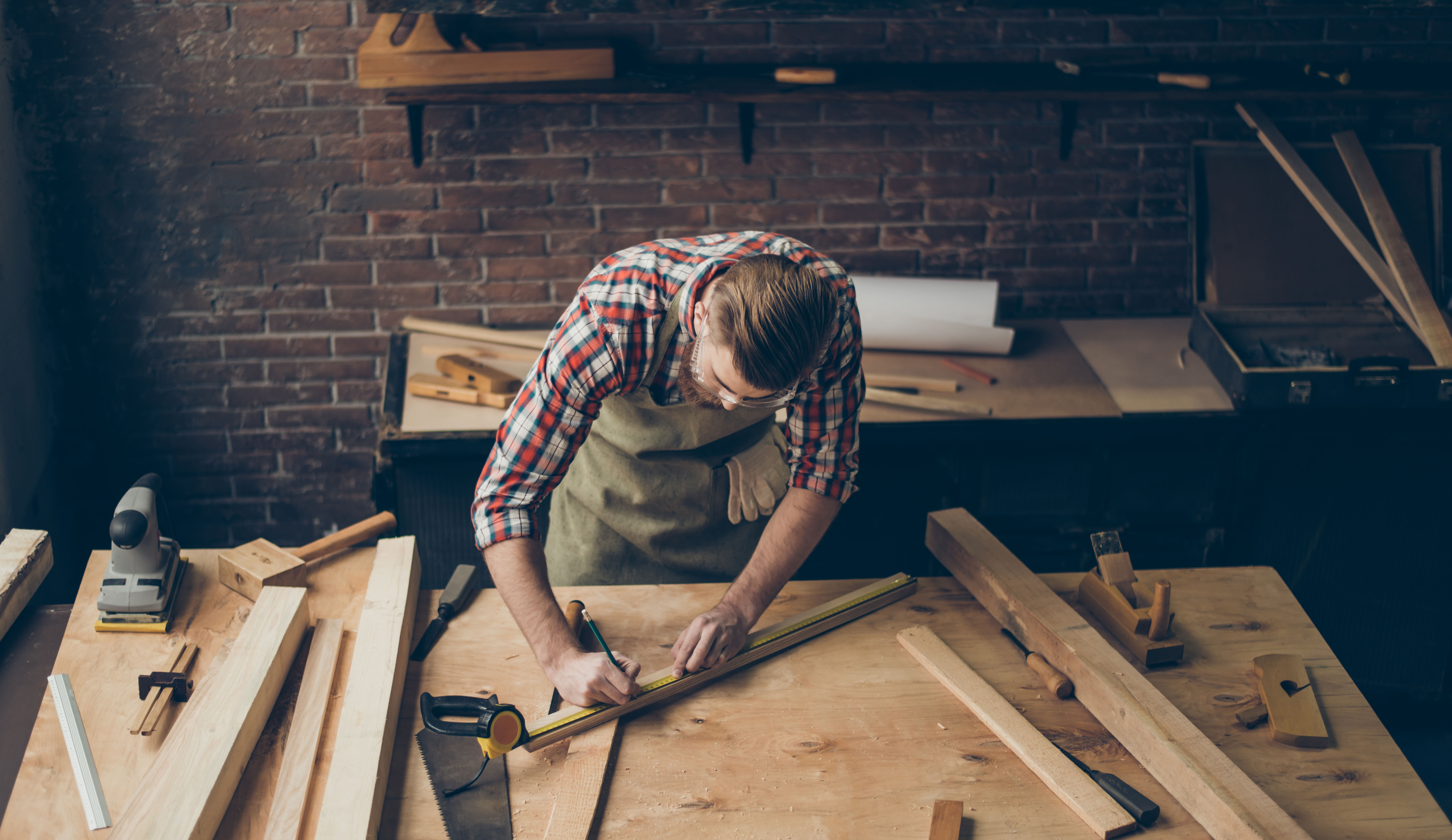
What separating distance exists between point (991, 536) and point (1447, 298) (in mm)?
1900

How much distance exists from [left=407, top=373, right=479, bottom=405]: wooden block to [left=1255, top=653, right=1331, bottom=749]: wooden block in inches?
70.1

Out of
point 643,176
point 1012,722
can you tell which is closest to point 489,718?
point 1012,722

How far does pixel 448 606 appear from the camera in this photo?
1.65 m

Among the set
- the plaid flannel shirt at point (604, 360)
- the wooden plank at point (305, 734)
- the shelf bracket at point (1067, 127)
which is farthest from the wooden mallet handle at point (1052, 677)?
the shelf bracket at point (1067, 127)

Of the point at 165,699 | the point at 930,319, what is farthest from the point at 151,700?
the point at 930,319

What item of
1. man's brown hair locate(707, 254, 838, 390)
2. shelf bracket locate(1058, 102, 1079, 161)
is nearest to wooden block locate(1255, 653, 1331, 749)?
man's brown hair locate(707, 254, 838, 390)

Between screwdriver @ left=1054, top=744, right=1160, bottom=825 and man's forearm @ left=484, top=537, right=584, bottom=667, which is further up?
man's forearm @ left=484, top=537, right=584, bottom=667

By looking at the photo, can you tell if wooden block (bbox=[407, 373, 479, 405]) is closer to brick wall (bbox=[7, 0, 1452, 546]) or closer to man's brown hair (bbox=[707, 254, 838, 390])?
brick wall (bbox=[7, 0, 1452, 546])

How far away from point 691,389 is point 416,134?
1482 millimetres

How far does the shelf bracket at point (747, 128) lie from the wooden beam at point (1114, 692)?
1.39 metres

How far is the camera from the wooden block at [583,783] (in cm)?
126

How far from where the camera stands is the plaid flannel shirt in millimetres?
1526

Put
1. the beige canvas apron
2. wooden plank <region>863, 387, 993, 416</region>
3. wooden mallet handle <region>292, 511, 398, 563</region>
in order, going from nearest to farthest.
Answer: wooden mallet handle <region>292, 511, 398, 563</region> → the beige canvas apron → wooden plank <region>863, 387, 993, 416</region>

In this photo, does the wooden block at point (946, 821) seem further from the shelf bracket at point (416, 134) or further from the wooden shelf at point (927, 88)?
the shelf bracket at point (416, 134)
